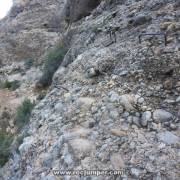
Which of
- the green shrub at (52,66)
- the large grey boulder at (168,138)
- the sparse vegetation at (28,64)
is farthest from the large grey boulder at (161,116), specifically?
the sparse vegetation at (28,64)

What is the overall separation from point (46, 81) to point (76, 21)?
12.2 ft

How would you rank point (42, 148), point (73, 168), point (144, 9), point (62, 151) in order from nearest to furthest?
point (73, 168)
point (62, 151)
point (42, 148)
point (144, 9)

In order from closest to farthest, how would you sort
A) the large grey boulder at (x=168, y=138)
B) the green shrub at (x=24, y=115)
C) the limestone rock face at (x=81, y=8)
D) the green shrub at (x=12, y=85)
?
the large grey boulder at (x=168, y=138) < the green shrub at (x=24, y=115) < the limestone rock face at (x=81, y=8) < the green shrub at (x=12, y=85)

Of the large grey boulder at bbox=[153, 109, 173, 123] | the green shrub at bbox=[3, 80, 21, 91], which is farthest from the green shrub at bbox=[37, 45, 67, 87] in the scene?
the large grey boulder at bbox=[153, 109, 173, 123]

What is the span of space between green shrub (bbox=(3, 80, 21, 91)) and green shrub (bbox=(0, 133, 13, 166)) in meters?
6.14

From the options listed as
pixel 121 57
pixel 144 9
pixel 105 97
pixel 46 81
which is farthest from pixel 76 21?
pixel 105 97

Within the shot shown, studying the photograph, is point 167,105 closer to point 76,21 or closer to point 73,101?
point 73,101

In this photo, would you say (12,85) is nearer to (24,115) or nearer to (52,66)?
(52,66)

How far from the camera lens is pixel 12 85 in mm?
14227

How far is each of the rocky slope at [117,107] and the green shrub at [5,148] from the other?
0.26m

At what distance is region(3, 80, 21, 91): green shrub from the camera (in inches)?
547

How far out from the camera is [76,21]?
13.4m

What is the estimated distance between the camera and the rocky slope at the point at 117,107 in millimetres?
4508

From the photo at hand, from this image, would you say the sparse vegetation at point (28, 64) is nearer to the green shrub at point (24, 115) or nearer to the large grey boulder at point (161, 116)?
the green shrub at point (24, 115)
